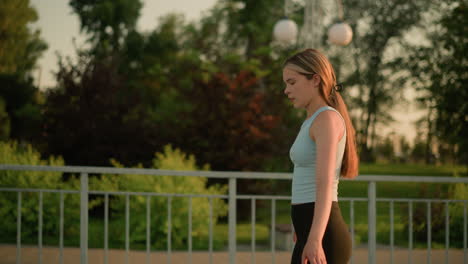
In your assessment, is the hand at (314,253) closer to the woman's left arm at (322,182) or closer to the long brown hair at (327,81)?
the woman's left arm at (322,182)

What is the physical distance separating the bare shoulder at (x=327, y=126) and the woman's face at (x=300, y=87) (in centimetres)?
12

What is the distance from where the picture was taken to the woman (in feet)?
6.19

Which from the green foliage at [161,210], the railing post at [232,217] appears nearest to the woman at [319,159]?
the railing post at [232,217]

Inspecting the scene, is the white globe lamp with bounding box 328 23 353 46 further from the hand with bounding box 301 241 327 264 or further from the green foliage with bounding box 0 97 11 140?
the green foliage with bounding box 0 97 11 140

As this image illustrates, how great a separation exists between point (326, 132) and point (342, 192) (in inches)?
646

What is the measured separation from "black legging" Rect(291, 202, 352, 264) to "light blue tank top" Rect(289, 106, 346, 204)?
0.04 metres

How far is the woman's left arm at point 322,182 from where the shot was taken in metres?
1.87

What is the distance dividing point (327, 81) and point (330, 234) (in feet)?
1.98

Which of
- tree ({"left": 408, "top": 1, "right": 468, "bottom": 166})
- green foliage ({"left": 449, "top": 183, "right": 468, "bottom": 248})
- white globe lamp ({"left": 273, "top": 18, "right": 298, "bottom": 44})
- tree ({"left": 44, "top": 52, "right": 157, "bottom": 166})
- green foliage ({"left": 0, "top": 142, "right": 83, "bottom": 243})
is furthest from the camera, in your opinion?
tree ({"left": 408, "top": 1, "right": 468, "bottom": 166})

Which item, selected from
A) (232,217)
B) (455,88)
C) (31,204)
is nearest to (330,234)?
(232,217)

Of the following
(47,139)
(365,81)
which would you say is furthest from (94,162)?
(365,81)

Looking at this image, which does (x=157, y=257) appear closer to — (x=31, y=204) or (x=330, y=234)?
(x=31, y=204)

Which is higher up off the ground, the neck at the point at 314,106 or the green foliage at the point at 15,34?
the green foliage at the point at 15,34

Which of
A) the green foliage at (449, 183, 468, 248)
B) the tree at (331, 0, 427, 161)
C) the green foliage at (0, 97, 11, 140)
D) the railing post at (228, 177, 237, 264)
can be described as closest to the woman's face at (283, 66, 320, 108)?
the railing post at (228, 177, 237, 264)
